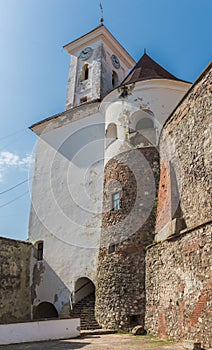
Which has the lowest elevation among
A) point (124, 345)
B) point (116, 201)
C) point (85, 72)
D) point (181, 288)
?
point (124, 345)

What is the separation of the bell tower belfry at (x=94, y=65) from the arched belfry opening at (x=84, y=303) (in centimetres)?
1080

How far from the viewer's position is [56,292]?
15.9 meters

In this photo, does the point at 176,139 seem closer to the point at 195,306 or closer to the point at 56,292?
the point at 195,306

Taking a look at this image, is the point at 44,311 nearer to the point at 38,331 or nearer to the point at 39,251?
the point at 39,251

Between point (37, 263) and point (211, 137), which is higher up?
point (211, 137)

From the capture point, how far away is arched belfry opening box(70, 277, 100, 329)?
41.8 ft

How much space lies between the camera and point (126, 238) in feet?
41.6

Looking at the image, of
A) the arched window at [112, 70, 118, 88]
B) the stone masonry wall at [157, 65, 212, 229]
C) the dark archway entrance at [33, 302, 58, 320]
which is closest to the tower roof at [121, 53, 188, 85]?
the stone masonry wall at [157, 65, 212, 229]

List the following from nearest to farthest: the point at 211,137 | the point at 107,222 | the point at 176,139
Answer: the point at 211,137
the point at 176,139
the point at 107,222

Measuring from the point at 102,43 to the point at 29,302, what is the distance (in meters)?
16.2

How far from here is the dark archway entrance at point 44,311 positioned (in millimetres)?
16484

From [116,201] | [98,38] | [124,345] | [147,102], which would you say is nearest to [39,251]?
[116,201]

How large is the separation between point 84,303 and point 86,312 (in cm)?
86

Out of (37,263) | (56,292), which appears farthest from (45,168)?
(56,292)
